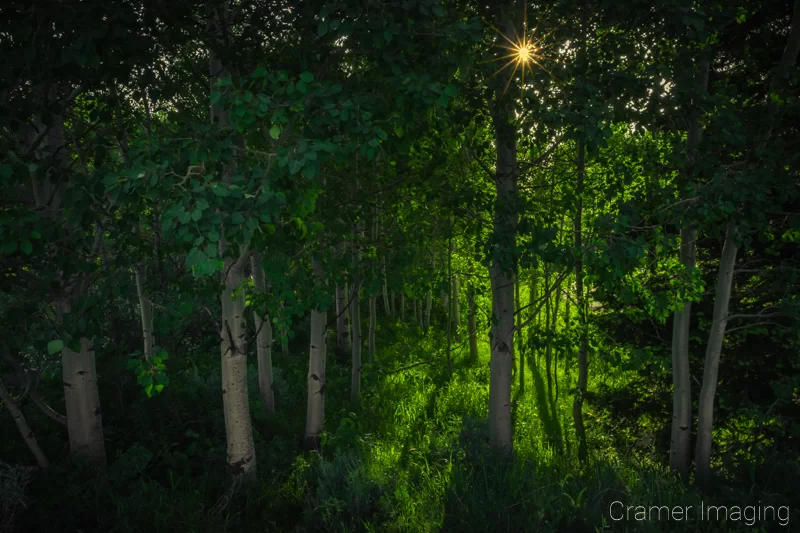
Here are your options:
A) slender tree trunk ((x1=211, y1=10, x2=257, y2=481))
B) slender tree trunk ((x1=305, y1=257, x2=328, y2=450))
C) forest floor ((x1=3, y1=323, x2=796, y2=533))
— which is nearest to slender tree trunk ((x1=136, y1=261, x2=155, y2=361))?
forest floor ((x1=3, y1=323, x2=796, y2=533))

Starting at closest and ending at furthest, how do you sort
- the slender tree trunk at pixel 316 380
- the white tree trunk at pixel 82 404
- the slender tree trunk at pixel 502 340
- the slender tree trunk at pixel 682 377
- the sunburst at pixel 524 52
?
the sunburst at pixel 524 52, the white tree trunk at pixel 82 404, the slender tree trunk at pixel 502 340, the slender tree trunk at pixel 682 377, the slender tree trunk at pixel 316 380

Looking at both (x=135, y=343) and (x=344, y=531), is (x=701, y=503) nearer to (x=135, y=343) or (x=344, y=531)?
(x=344, y=531)

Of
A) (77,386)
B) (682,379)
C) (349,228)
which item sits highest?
(349,228)

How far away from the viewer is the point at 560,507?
502cm

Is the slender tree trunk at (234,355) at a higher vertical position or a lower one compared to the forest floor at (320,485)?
higher

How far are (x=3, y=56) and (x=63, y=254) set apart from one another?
4.82 ft

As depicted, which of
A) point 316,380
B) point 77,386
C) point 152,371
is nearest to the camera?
point 152,371

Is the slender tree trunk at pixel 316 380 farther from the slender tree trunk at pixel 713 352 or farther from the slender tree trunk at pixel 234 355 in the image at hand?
the slender tree trunk at pixel 713 352

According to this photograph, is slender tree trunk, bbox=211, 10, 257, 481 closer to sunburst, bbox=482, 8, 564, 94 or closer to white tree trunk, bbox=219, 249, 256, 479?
white tree trunk, bbox=219, 249, 256, 479

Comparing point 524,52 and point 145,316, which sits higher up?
point 524,52

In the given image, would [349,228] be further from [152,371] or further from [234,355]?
[152,371]

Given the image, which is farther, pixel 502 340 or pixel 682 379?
pixel 682 379

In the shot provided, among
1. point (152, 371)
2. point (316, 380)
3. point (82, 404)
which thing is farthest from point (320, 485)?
point (82, 404)

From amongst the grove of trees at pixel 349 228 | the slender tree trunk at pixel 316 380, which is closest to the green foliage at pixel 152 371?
the grove of trees at pixel 349 228
